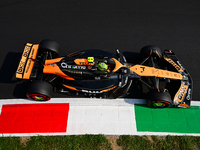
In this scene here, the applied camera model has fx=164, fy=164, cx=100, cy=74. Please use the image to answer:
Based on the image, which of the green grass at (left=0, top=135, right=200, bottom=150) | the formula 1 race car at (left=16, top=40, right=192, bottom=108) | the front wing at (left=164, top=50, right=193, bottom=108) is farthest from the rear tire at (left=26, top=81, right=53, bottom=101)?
the front wing at (left=164, top=50, right=193, bottom=108)

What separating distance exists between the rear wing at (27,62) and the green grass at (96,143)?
232 centimetres

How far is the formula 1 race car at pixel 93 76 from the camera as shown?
5969 mm

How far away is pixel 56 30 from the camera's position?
8695 millimetres

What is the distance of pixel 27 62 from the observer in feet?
20.8

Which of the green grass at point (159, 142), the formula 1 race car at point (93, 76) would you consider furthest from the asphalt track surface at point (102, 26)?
the green grass at point (159, 142)

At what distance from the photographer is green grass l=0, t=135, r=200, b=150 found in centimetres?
582

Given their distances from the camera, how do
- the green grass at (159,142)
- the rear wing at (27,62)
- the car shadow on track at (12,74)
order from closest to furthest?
the green grass at (159,142), the rear wing at (27,62), the car shadow on track at (12,74)

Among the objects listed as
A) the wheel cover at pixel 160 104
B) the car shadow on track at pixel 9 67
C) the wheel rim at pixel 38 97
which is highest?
the car shadow on track at pixel 9 67

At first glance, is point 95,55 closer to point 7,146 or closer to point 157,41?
point 157,41

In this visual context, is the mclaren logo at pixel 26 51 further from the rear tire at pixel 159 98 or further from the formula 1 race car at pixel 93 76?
the rear tire at pixel 159 98

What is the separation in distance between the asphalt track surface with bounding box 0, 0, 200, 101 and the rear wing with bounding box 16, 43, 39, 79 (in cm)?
141

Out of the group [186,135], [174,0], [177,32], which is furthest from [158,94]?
[174,0]

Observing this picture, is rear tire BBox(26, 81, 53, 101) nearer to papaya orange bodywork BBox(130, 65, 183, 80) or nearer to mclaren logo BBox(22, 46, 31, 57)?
mclaren logo BBox(22, 46, 31, 57)

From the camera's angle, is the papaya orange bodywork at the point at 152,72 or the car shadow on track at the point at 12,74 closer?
the papaya orange bodywork at the point at 152,72
